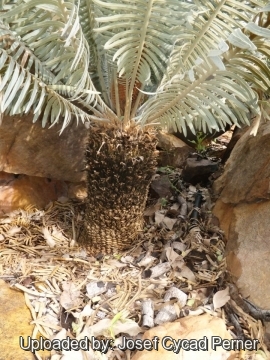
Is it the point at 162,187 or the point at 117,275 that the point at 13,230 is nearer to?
the point at 117,275

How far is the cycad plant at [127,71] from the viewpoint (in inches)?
44.7

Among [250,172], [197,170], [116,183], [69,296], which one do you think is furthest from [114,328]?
[197,170]

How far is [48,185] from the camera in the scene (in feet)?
6.50

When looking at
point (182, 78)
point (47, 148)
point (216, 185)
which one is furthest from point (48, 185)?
point (182, 78)

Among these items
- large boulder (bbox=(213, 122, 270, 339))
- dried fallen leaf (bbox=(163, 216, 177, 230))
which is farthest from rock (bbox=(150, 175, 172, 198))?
large boulder (bbox=(213, 122, 270, 339))

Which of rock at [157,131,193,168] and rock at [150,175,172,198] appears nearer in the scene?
rock at [150,175,172,198]

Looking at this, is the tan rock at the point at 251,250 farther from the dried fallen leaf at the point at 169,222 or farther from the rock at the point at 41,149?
the rock at the point at 41,149

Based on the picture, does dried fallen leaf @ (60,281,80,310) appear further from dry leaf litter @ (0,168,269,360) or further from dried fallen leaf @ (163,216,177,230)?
dried fallen leaf @ (163,216,177,230)

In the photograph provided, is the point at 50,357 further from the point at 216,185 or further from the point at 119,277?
the point at 216,185

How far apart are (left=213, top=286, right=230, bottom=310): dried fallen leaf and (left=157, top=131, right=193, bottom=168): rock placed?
0.97 meters

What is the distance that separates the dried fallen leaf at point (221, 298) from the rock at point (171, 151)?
3.19ft

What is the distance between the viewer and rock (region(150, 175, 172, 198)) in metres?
2.03

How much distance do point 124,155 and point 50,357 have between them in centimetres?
73

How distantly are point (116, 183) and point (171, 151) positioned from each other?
0.85m
